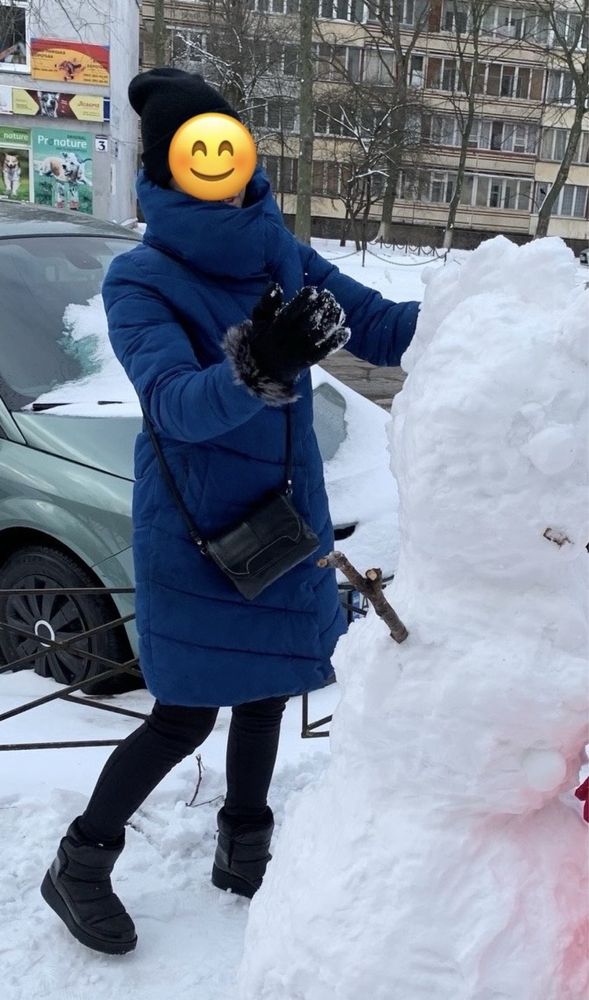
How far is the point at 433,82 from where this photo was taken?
43312 millimetres

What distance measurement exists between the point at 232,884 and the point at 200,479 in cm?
101

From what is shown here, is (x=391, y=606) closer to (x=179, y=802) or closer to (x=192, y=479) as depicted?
(x=192, y=479)

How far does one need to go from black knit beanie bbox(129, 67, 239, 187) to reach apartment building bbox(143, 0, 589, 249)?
1393 inches

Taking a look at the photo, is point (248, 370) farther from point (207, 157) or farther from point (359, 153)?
point (359, 153)

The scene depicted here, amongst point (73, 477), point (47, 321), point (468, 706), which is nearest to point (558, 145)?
point (47, 321)

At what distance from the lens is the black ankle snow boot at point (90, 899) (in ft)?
6.81

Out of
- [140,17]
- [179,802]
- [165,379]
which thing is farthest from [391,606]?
[140,17]

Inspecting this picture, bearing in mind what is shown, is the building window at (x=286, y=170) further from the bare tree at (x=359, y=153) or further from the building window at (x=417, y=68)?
the building window at (x=417, y=68)

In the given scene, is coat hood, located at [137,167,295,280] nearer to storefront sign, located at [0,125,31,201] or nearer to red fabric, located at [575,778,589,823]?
red fabric, located at [575,778,589,823]

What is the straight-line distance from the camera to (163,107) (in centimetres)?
189

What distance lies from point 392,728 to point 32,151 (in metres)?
25.6

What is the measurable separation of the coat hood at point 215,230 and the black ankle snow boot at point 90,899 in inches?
48.4

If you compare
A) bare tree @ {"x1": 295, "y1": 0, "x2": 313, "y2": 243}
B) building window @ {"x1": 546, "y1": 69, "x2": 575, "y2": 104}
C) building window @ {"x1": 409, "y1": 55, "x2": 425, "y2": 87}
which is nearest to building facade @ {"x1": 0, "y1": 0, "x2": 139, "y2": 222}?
bare tree @ {"x1": 295, "y1": 0, "x2": 313, "y2": 243}

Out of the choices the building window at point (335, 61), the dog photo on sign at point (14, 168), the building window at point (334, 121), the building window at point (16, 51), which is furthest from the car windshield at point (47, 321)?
the building window at point (334, 121)
